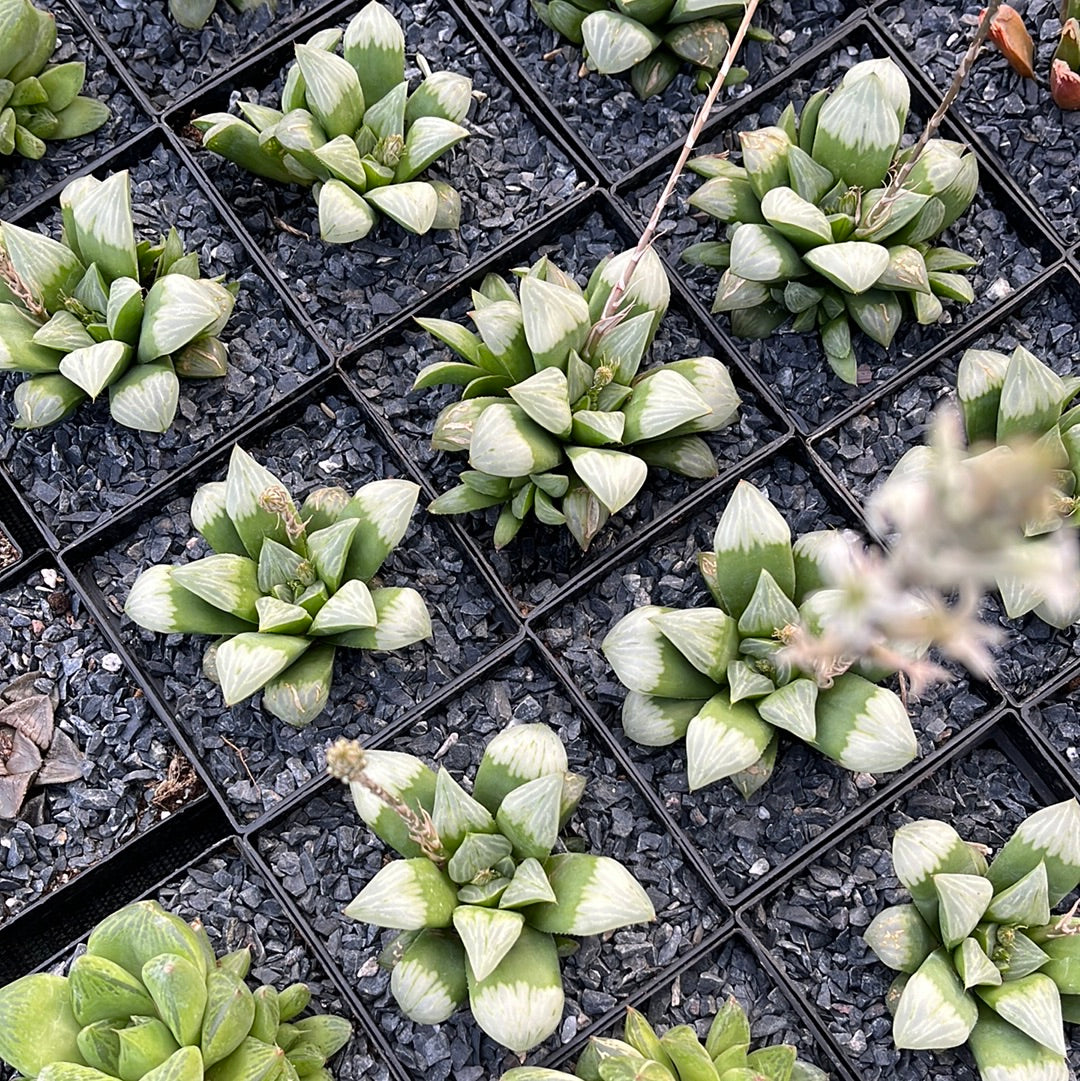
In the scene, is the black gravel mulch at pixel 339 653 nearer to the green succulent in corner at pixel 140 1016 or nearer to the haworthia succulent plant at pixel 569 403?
the haworthia succulent plant at pixel 569 403

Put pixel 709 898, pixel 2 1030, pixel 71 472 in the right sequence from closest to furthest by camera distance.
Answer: pixel 2 1030 → pixel 709 898 → pixel 71 472

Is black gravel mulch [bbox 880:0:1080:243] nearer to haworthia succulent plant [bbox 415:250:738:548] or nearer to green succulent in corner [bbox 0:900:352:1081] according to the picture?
haworthia succulent plant [bbox 415:250:738:548]

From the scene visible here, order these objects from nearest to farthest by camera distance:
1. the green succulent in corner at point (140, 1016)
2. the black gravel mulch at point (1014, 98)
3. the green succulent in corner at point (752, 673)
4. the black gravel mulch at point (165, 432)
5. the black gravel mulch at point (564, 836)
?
A: the green succulent in corner at point (140, 1016) → the green succulent in corner at point (752, 673) → the black gravel mulch at point (564, 836) → the black gravel mulch at point (165, 432) → the black gravel mulch at point (1014, 98)

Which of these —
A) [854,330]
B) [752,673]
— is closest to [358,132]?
[854,330]

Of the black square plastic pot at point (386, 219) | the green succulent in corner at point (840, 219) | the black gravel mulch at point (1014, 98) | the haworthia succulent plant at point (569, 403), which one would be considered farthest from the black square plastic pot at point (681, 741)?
the black gravel mulch at point (1014, 98)

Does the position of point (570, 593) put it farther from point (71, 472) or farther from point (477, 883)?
point (71, 472)

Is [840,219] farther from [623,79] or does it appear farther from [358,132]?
[358,132]

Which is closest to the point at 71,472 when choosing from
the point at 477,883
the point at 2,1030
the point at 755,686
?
the point at 2,1030
